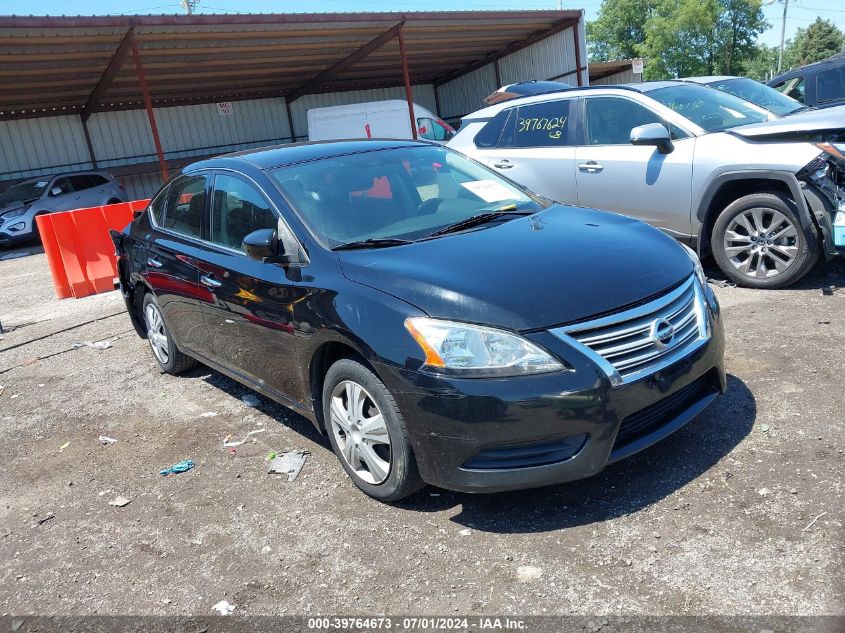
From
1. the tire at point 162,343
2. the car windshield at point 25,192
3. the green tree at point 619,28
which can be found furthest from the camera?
the green tree at point 619,28

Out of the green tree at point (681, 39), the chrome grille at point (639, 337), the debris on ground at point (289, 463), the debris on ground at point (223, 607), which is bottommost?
the debris on ground at point (223, 607)

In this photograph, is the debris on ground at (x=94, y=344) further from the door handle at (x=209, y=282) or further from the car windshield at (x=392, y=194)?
the car windshield at (x=392, y=194)

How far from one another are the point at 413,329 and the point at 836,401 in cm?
247

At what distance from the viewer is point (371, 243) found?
3.52 meters

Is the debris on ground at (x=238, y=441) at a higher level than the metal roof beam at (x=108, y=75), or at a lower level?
lower

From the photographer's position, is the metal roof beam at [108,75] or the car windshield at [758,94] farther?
the metal roof beam at [108,75]

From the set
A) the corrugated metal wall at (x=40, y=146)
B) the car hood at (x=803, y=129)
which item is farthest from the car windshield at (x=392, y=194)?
the corrugated metal wall at (x=40, y=146)

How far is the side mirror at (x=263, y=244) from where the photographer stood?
140 inches

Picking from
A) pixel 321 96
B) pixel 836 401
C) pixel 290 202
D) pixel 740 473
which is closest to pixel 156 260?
pixel 290 202

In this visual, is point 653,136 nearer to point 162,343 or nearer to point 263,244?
point 263,244

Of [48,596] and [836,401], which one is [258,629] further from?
[836,401]

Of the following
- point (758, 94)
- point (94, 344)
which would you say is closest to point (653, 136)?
point (758, 94)

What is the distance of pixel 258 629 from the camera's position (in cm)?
262

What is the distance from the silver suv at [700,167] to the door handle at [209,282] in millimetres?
3767
